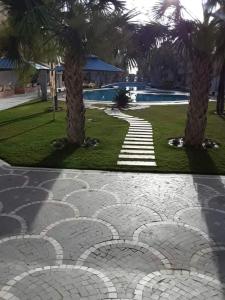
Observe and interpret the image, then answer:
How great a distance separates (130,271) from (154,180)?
4.40m

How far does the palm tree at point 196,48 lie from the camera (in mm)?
10508

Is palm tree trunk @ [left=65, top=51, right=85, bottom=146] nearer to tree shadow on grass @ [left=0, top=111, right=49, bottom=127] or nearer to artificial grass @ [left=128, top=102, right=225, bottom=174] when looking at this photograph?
artificial grass @ [left=128, top=102, right=225, bottom=174]

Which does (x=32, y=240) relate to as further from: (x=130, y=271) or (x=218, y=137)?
(x=218, y=137)

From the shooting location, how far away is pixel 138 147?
1283cm

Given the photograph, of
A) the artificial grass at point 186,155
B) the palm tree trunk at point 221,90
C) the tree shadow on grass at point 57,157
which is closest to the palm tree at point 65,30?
the tree shadow on grass at point 57,157

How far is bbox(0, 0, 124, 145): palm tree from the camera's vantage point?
29.1 ft

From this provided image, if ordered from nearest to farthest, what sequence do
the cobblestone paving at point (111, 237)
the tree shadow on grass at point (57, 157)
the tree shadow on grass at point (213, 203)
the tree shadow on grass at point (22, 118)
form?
1. the cobblestone paving at point (111, 237)
2. the tree shadow on grass at point (213, 203)
3. the tree shadow on grass at point (57, 157)
4. the tree shadow on grass at point (22, 118)

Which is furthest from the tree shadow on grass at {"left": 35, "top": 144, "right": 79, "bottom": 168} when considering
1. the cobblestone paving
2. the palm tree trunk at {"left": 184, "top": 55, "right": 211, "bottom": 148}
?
the palm tree trunk at {"left": 184, "top": 55, "right": 211, "bottom": 148}

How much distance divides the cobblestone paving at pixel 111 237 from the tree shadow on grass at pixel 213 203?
0.07ft

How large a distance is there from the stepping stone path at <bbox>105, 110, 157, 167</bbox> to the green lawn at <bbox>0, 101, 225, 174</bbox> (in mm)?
259

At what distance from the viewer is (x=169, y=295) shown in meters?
4.66

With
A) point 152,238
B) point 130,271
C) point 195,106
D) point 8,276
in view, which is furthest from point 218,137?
point 8,276

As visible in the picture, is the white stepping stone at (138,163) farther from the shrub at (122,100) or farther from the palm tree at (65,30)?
the shrub at (122,100)

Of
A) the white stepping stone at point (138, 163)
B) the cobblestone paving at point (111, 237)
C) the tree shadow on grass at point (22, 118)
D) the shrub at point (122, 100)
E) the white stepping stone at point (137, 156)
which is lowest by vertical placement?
the cobblestone paving at point (111, 237)
